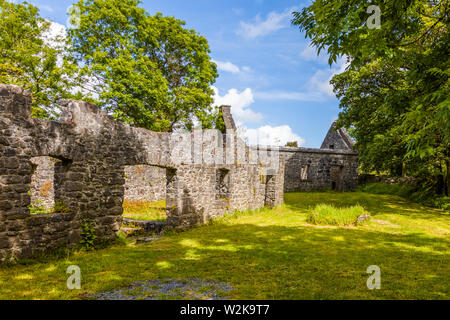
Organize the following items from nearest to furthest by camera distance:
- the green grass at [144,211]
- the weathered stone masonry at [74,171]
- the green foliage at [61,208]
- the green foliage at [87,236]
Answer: the weathered stone masonry at [74,171] < the green foliage at [61,208] < the green foliage at [87,236] < the green grass at [144,211]

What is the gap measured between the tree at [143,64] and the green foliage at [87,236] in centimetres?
1269

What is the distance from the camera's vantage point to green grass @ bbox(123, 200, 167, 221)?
1162 cm

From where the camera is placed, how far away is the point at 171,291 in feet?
14.4

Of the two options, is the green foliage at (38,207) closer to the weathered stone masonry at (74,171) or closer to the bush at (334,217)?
the weathered stone masonry at (74,171)

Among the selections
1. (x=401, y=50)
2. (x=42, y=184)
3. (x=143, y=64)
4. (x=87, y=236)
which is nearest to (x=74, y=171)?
(x=87, y=236)

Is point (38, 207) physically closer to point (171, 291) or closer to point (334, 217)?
point (171, 291)

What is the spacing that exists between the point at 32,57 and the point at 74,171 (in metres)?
16.2

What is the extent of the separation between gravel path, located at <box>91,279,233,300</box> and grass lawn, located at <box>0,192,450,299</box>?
212mm

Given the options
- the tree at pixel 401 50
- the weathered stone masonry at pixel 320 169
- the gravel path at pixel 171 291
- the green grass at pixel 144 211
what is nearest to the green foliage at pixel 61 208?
the gravel path at pixel 171 291

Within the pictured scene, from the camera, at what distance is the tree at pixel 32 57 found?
58.6 feet

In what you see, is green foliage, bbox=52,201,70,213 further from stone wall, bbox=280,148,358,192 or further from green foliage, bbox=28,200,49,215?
stone wall, bbox=280,148,358,192

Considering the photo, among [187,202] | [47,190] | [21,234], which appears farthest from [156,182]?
[21,234]
